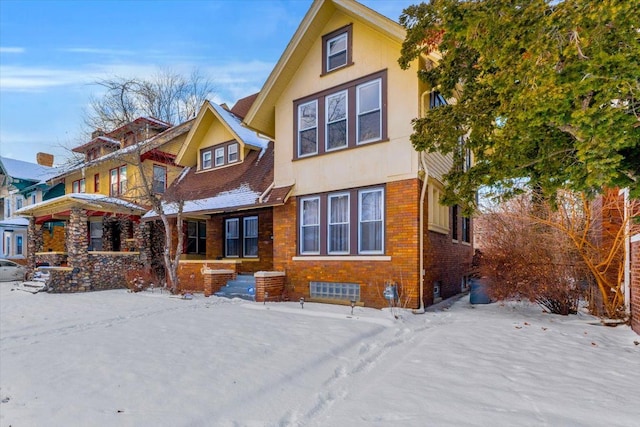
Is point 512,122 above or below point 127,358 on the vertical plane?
above

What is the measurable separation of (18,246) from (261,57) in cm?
2435

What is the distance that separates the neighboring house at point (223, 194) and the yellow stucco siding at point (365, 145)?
4.96 feet

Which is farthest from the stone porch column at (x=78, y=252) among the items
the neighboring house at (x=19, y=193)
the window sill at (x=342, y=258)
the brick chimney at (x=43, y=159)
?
→ the brick chimney at (x=43, y=159)

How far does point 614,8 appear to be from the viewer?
132 inches

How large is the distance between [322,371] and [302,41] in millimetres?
9621

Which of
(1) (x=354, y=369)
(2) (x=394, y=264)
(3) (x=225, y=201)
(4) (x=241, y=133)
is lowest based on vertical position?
(1) (x=354, y=369)

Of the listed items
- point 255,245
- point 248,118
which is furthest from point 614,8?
point 255,245

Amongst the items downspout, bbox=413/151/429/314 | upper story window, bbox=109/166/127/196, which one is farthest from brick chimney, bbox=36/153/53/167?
downspout, bbox=413/151/429/314

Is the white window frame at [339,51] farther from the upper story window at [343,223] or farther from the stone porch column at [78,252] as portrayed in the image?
the stone porch column at [78,252]

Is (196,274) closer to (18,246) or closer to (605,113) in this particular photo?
(605,113)

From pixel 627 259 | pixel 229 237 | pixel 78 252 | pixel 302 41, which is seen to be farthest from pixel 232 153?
pixel 627 259

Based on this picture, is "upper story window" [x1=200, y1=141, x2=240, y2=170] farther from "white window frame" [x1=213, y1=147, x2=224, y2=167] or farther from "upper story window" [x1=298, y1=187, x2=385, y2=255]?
"upper story window" [x1=298, y1=187, x2=385, y2=255]

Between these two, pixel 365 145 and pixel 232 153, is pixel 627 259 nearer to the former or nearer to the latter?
pixel 365 145

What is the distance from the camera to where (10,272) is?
2023 centimetres
